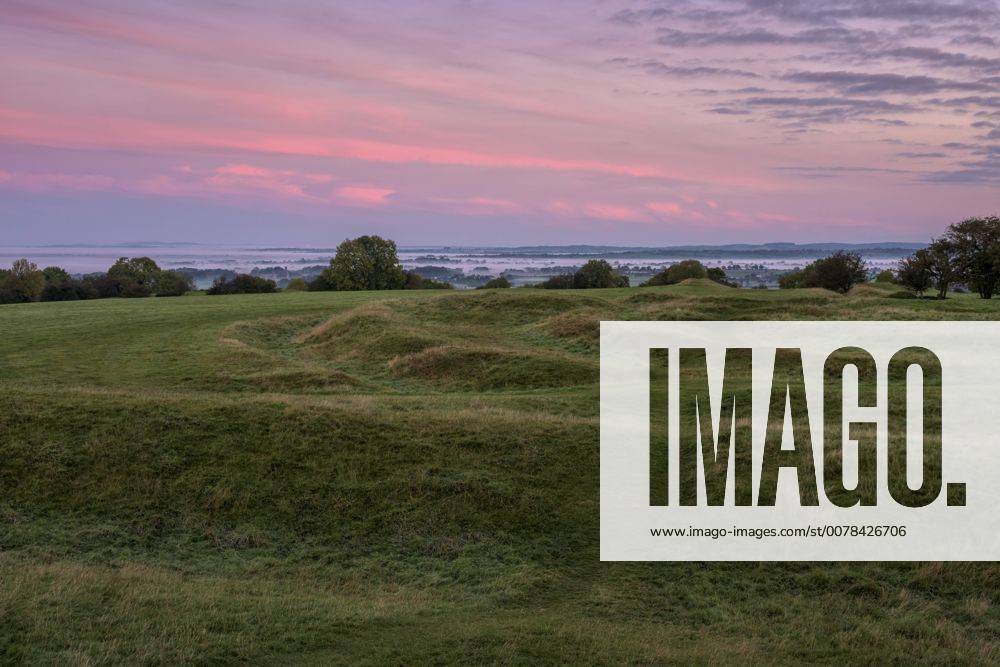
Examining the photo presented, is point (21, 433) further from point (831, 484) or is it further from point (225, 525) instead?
point (831, 484)

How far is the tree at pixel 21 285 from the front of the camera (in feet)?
275

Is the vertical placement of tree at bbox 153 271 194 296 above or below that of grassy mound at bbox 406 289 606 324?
above

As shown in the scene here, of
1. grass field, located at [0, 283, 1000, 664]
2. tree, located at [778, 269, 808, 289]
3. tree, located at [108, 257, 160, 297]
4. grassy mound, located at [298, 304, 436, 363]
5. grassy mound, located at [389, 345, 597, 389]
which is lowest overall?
grass field, located at [0, 283, 1000, 664]

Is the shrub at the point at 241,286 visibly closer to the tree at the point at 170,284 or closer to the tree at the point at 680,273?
the tree at the point at 170,284

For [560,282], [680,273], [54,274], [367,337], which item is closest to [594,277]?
[560,282]

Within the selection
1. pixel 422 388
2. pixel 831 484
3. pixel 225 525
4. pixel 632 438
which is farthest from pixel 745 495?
pixel 422 388

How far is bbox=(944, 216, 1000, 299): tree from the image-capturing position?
62469 mm

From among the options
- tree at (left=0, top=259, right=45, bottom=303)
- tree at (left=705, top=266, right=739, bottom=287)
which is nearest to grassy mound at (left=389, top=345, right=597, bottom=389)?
tree at (left=0, top=259, right=45, bottom=303)

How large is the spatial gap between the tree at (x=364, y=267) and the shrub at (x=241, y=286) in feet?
36.0

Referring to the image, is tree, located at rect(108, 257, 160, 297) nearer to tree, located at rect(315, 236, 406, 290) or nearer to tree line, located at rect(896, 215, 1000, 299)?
tree, located at rect(315, 236, 406, 290)

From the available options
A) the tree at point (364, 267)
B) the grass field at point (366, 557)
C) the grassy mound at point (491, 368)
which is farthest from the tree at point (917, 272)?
the tree at point (364, 267)

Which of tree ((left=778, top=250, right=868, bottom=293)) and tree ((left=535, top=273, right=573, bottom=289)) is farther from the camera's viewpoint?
tree ((left=535, top=273, right=573, bottom=289))

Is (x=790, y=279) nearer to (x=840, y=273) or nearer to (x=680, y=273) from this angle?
(x=680, y=273)

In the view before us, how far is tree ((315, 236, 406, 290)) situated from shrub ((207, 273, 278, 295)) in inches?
432
